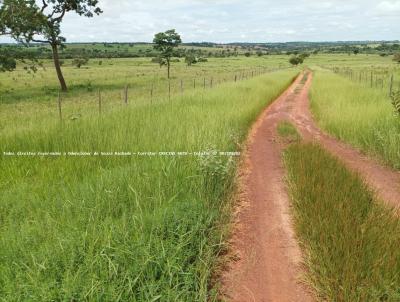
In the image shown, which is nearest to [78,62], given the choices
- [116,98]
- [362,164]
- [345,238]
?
[116,98]

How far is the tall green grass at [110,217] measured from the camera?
3127 mm

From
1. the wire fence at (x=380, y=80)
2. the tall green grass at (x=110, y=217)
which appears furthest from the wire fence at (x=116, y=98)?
the wire fence at (x=380, y=80)

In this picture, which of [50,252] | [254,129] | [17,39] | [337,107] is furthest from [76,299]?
[17,39]

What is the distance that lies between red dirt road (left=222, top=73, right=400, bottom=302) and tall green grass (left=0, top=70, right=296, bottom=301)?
0.34m

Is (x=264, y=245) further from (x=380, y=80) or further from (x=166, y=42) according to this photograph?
(x=166, y=42)

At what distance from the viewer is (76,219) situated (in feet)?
13.6

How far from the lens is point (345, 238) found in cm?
398

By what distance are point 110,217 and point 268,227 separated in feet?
7.42

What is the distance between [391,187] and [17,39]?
890 inches

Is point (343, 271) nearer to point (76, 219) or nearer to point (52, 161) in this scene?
point (76, 219)

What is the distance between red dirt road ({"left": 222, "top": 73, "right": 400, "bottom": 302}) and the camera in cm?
369

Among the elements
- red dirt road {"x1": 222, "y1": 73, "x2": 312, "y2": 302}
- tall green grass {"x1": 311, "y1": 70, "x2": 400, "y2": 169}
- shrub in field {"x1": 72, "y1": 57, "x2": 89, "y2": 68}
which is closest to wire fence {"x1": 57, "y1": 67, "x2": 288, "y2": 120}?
red dirt road {"x1": 222, "y1": 73, "x2": 312, "y2": 302}

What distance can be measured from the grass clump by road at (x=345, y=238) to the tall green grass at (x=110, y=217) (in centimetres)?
110

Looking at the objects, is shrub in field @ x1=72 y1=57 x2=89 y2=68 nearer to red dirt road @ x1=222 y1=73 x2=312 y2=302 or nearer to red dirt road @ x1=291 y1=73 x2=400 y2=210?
red dirt road @ x1=291 y1=73 x2=400 y2=210
